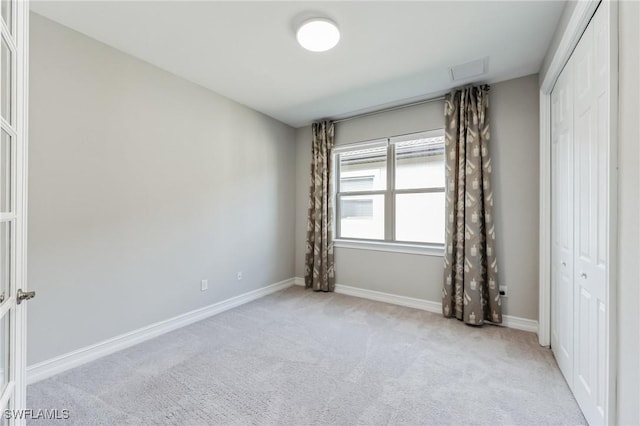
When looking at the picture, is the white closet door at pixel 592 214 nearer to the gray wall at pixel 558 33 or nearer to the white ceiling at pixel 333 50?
the gray wall at pixel 558 33

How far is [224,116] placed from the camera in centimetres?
329

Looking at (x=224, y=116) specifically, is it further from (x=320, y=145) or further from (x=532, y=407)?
(x=532, y=407)

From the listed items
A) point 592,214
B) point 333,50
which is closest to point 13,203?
point 333,50

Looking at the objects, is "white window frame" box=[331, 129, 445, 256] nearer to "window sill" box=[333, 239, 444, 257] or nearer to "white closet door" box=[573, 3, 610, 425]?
"window sill" box=[333, 239, 444, 257]

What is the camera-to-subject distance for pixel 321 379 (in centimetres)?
193

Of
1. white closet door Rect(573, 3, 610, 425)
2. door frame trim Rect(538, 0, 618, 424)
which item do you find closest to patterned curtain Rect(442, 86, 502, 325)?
door frame trim Rect(538, 0, 618, 424)

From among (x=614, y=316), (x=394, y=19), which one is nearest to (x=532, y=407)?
(x=614, y=316)

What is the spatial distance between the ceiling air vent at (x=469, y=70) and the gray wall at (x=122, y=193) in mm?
2519

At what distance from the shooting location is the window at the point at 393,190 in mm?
3391

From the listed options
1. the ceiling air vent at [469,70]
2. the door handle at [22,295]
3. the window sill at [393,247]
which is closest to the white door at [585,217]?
the ceiling air vent at [469,70]

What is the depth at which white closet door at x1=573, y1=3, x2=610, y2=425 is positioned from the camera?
1313mm

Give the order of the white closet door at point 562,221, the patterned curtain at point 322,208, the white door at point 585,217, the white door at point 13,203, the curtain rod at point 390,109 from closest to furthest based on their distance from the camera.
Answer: the white door at point 13,203, the white door at point 585,217, the white closet door at point 562,221, the curtain rod at point 390,109, the patterned curtain at point 322,208

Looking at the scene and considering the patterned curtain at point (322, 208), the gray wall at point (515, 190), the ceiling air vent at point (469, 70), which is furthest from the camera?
the patterned curtain at point (322, 208)

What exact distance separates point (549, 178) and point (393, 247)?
1777 millimetres
